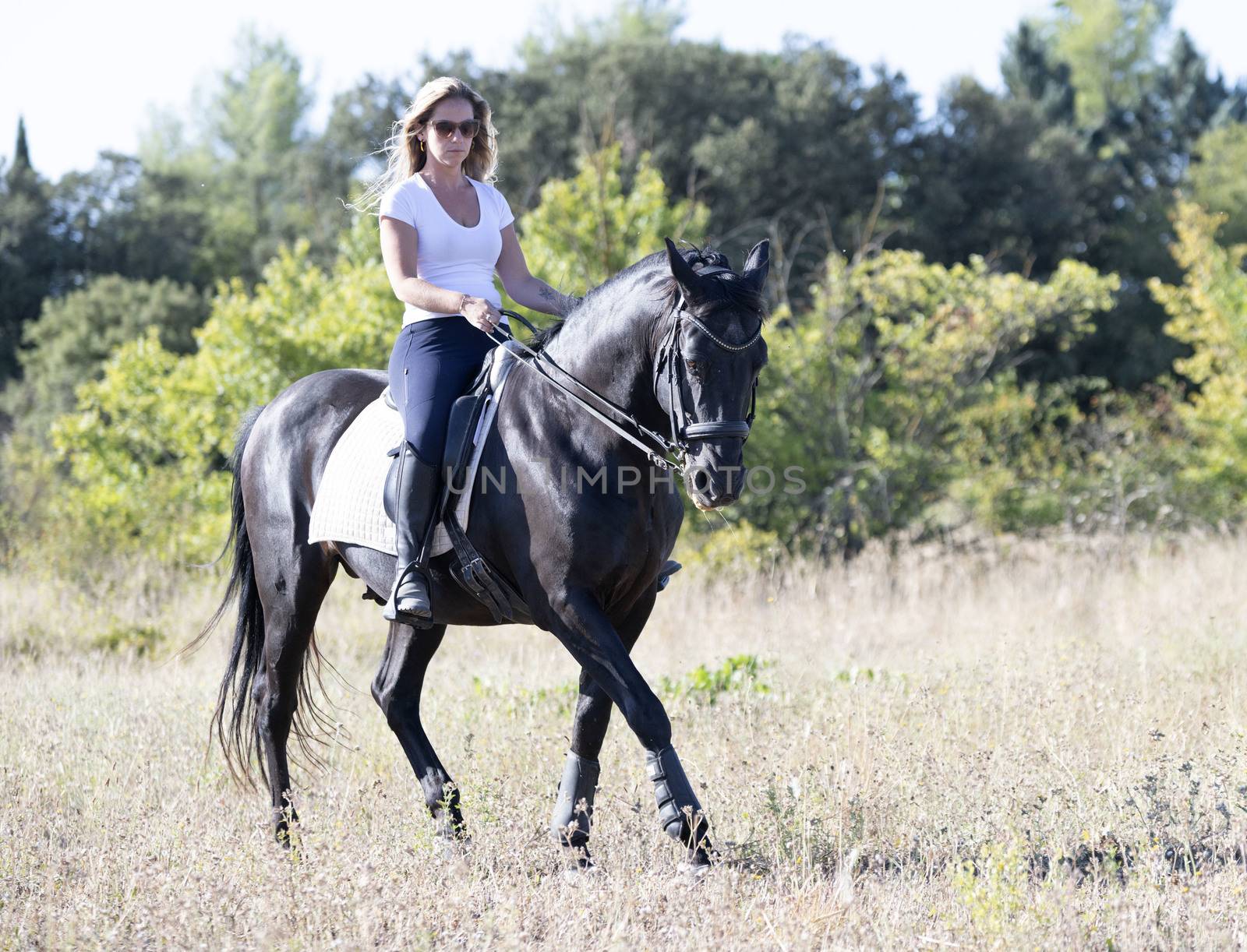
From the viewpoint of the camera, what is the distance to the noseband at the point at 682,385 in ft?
12.7

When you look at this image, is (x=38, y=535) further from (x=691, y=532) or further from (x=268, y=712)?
(x=268, y=712)

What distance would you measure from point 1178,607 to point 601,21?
4602 centimetres

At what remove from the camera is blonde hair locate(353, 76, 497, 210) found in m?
4.88

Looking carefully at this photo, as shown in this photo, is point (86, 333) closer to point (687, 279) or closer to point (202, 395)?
point (202, 395)

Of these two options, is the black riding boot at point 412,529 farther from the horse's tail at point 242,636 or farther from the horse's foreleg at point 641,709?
the horse's tail at point 242,636

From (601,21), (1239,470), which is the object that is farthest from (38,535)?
(601,21)

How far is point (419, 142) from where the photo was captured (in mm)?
5027

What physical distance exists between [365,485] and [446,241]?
107cm

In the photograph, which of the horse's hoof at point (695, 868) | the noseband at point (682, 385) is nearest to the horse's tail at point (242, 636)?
the horse's hoof at point (695, 868)

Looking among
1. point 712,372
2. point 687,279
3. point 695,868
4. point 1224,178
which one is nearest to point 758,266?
point 687,279

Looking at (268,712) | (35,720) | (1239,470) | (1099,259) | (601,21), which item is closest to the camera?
(268,712)

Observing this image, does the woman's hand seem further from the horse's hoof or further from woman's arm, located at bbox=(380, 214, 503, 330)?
the horse's hoof

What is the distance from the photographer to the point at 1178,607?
945cm

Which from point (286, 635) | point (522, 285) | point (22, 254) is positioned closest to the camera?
point (522, 285)
